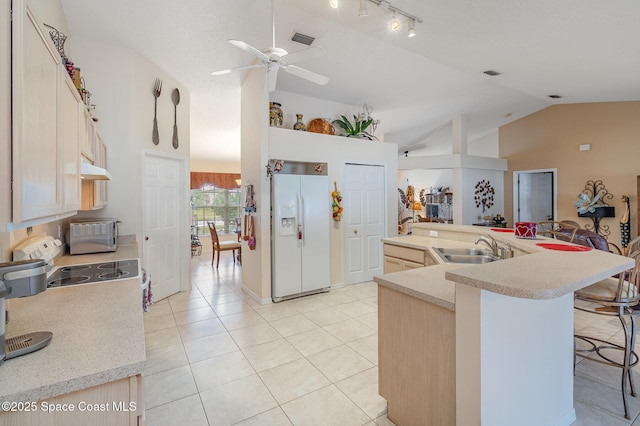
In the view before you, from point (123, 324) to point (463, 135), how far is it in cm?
741

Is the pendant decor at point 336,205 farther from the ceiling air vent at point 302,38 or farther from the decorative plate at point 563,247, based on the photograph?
the decorative plate at point 563,247

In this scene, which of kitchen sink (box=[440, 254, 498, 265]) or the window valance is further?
the window valance

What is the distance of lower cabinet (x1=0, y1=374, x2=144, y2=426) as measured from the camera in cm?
82

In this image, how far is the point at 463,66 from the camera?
3643 millimetres

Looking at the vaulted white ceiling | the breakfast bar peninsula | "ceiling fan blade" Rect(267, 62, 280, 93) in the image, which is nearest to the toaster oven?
the vaulted white ceiling

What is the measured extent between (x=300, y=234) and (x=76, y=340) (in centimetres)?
310

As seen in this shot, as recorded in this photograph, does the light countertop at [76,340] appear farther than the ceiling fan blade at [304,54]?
No

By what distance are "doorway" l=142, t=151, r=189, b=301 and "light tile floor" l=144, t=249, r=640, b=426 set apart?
1.30ft

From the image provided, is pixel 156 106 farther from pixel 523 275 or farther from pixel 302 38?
pixel 523 275

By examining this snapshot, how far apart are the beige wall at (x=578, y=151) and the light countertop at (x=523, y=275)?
5.64m

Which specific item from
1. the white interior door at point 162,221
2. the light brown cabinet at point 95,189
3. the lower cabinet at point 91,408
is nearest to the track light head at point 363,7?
the light brown cabinet at point 95,189

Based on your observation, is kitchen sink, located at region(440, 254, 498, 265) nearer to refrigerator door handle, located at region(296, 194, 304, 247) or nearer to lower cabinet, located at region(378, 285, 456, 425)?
lower cabinet, located at region(378, 285, 456, 425)

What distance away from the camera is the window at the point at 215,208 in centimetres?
934

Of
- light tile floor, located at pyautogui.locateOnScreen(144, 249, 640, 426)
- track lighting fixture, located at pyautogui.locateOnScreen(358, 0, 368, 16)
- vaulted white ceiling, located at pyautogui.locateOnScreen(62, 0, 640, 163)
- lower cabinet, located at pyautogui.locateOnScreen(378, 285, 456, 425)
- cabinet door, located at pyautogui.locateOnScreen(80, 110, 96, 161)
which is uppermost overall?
vaulted white ceiling, located at pyautogui.locateOnScreen(62, 0, 640, 163)
